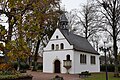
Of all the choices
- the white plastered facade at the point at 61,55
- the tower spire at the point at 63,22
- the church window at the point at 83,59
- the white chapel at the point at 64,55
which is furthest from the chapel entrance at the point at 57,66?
the tower spire at the point at 63,22

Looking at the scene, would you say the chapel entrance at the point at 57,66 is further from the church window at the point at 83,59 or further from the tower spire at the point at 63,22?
the tower spire at the point at 63,22

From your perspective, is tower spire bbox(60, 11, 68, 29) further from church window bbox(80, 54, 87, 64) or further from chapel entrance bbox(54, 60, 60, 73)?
chapel entrance bbox(54, 60, 60, 73)

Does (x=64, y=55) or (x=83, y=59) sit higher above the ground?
(x=64, y=55)

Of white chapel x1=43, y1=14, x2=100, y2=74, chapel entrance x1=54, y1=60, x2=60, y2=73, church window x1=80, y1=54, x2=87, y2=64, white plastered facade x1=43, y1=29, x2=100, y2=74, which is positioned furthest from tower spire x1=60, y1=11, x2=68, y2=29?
chapel entrance x1=54, y1=60, x2=60, y2=73

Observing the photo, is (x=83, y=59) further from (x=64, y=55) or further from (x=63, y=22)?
(x=63, y=22)

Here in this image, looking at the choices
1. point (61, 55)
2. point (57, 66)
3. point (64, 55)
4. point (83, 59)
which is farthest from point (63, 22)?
point (57, 66)

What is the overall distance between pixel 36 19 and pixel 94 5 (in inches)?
892

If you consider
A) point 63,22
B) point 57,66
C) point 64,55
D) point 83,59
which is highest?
point 63,22

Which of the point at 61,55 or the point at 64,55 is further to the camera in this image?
the point at 61,55

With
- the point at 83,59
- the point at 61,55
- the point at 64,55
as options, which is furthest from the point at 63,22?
the point at 83,59

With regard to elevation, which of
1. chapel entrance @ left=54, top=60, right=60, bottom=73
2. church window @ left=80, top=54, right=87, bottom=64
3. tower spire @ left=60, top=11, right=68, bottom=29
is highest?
tower spire @ left=60, top=11, right=68, bottom=29

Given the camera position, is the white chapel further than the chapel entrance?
No

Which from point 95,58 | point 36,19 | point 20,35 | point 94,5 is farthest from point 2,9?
point 95,58

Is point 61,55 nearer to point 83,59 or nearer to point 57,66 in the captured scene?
point 57,66
